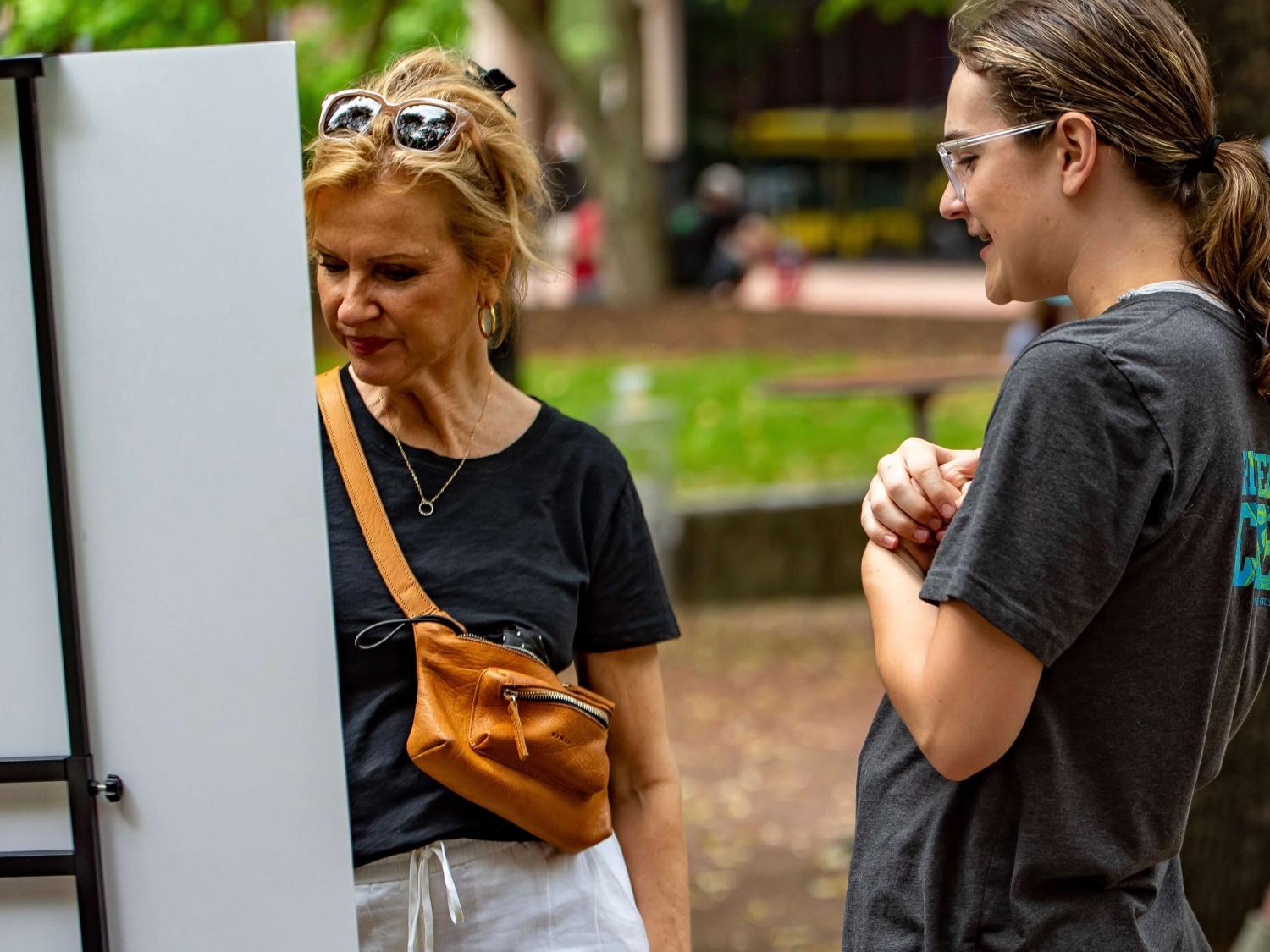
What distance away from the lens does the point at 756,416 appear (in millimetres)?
11602

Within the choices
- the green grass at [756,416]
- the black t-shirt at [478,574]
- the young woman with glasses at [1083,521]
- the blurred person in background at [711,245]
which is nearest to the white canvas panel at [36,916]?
the black t-shirt at [478,574]

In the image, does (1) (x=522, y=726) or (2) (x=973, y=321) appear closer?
(1) (x=522, y=726)

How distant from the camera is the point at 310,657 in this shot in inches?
63.9

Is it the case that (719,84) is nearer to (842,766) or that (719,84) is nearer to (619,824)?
(842,766)

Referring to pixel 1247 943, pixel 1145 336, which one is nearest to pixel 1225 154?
pixel 1145 336

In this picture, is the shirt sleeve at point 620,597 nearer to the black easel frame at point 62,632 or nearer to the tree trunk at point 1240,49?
the black easel frame at point 62,632

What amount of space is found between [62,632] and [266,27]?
2661mm

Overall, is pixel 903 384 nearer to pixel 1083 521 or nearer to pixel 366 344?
pixel 366 344

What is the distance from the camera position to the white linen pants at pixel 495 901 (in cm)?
188

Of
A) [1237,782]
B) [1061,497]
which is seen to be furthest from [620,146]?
[1061,497]

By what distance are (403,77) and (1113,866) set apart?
130cm

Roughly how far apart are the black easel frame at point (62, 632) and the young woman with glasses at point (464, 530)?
1.19ft

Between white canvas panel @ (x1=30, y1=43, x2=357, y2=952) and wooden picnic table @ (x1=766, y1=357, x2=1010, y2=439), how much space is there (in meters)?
6.00

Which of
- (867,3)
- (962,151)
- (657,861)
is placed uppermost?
(867,3)
